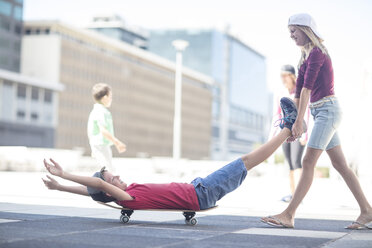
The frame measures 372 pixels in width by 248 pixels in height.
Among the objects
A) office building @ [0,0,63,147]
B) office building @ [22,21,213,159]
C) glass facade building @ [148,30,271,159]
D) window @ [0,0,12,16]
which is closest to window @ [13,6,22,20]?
office building @ [0,0,63,147]

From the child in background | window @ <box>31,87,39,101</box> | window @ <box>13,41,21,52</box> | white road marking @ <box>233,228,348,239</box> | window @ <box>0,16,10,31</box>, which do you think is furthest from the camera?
window @ <box>13,41,21,52</box>

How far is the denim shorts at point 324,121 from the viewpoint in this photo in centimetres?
551

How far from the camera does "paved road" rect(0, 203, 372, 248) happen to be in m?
4.08

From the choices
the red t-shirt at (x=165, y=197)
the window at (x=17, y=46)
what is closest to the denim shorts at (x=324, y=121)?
the red t-shirt at (x=165, y=197)

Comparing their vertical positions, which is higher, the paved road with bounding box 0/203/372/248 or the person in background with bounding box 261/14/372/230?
the person in background with bounding box 261/14/372/230

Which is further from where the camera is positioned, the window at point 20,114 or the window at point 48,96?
the window at point 48,96

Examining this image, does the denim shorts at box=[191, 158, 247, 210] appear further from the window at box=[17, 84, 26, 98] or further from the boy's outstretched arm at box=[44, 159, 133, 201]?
the window at box=[17, 84, 26, 98]

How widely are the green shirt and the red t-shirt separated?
2.60m

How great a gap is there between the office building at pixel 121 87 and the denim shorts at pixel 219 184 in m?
83.5

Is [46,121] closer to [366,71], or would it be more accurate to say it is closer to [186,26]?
[366,71]

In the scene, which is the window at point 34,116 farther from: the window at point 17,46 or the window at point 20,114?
the window at point 17,46

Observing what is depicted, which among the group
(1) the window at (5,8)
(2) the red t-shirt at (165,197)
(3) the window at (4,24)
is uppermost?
(1) the window at (5,8)

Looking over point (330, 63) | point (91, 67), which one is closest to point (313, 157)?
point (330, 63)

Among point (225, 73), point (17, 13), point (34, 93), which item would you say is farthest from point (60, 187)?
point (225, 73)
